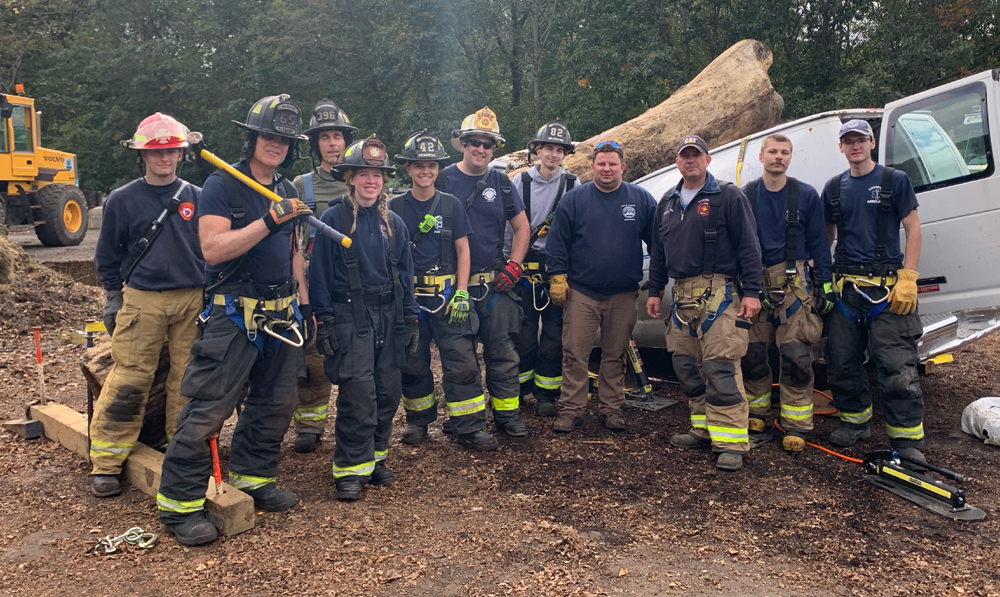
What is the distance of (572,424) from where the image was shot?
535 cm

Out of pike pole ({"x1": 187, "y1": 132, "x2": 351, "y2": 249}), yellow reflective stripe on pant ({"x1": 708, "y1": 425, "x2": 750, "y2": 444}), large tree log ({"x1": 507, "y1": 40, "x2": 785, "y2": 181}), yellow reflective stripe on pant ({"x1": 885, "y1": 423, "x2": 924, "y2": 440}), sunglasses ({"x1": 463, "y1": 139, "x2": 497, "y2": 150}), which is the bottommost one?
yellow reflective stripe on pant ({"x1": 708, "y1": 425, "x2": 750, "y2": 444})

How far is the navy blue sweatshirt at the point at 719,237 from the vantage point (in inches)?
183

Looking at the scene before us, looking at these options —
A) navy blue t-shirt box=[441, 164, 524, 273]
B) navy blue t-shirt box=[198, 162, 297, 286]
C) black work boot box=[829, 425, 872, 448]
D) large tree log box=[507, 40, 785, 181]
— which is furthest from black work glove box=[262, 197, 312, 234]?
large tree log box=[507, 40, 785, 181]

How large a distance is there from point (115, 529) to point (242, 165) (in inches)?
78.6

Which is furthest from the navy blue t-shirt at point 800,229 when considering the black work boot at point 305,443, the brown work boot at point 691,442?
the black work boot at point 305,443

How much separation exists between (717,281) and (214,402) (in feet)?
10.0

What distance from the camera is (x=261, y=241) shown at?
3.76 meters

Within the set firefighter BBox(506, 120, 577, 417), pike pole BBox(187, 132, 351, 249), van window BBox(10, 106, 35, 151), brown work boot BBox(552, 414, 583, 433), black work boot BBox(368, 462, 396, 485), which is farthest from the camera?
van window BBox(10, 106, 35, 151)

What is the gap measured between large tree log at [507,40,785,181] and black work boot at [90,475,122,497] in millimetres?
5060

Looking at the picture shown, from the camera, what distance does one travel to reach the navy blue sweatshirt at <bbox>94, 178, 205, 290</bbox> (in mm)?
4297

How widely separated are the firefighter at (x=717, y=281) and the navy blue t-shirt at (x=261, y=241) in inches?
97.4

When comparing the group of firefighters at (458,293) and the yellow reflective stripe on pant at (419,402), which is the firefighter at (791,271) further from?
the yellow reflective stripe on pant at (419,402)

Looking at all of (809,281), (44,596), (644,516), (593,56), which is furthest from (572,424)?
(593,56)

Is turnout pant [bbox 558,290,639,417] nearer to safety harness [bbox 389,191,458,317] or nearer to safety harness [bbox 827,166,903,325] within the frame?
safety harness [bbox 389,191,458,317]
